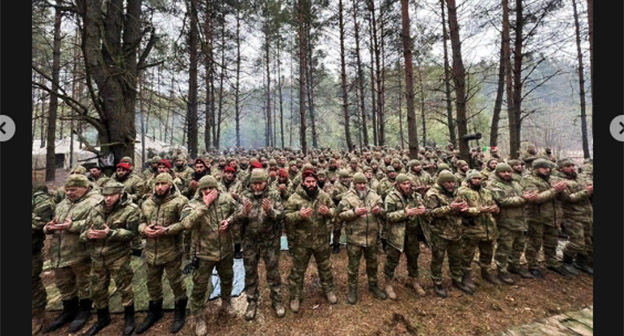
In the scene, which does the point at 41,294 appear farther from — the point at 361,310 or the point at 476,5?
the point at 476,5

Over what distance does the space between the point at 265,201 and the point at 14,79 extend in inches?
115

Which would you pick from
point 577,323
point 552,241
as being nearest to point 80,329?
point 577,323

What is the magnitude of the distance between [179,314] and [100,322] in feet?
3.68

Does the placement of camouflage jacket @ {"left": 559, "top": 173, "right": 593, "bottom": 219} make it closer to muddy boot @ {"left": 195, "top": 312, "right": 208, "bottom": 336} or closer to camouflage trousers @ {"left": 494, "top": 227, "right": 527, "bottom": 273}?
camouflage trousers @ {"left": 494, "top": 227, "right": 527, "bottom": 273}

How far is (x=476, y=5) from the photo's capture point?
9.84 m

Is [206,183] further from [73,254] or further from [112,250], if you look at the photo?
[73,254]

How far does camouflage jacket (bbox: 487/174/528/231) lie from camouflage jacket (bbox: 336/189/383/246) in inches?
94.6

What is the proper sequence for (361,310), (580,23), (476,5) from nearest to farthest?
(361,310) → (476,5) → (580,23)

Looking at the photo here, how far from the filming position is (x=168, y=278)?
3826 mm

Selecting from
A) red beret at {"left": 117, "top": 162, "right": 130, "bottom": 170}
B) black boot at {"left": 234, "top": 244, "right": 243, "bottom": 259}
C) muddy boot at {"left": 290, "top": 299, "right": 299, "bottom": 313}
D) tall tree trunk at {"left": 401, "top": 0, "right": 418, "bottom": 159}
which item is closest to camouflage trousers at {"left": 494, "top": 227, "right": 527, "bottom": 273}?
tall tree trunk at {"left": 401, "top": 0, "right": 418, "bottom": 159}

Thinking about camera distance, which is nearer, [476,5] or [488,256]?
[488,256]

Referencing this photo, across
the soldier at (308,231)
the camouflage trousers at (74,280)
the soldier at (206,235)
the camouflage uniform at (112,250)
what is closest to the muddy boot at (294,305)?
the soldier at (308,231)

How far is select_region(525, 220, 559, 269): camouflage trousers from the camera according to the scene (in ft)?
16.6

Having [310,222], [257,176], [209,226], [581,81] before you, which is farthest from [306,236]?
[581,81]
